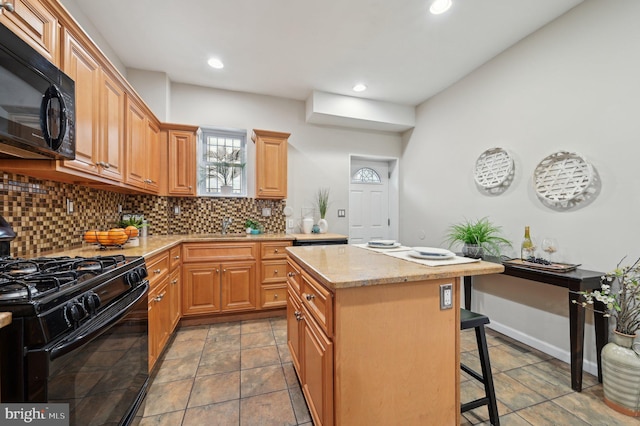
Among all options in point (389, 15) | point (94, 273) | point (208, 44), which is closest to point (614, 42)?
point (389, 15)

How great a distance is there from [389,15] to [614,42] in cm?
166

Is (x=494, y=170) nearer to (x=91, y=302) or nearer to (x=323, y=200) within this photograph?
(x=323, y=200)

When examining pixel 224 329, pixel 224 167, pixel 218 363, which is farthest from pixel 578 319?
pixel 224 167

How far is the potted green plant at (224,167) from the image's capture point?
3.46 m

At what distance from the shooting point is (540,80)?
2.33m

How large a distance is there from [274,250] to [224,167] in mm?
1412

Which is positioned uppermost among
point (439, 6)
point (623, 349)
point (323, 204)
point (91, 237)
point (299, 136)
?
point (439, 6)

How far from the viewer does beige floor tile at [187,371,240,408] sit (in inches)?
66.0

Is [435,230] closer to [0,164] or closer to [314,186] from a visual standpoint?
[314,186]

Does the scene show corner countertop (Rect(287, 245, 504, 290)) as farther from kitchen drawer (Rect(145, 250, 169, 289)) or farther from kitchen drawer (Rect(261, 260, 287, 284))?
kitchen drawer (Rect(261, 260, 287, 284))

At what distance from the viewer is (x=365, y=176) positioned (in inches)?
170

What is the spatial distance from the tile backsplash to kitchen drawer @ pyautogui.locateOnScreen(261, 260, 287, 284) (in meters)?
0.76

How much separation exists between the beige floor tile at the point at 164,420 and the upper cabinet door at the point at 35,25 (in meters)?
2.10

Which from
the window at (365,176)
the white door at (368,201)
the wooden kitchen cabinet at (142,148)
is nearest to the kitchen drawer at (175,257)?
the wooden kitchen cabinet at (142,148)
